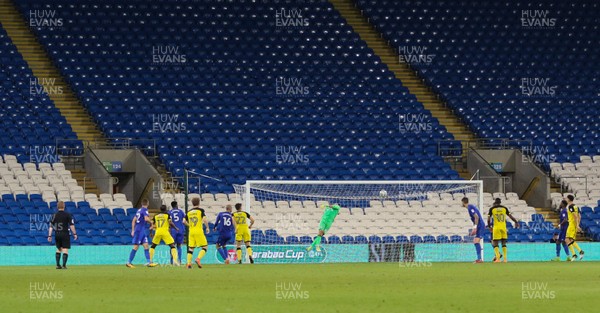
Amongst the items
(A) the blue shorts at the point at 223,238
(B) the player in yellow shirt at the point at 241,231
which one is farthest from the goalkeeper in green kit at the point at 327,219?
(A) the blue shorts at the point at 223,238

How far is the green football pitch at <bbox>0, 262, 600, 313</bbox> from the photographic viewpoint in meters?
16.1

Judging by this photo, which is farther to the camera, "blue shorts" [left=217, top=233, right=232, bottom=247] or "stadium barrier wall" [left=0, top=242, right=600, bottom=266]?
"stadium barrier wall" [left=0, top=242, right=600, bottom=266]

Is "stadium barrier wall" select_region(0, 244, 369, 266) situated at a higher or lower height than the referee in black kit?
lower

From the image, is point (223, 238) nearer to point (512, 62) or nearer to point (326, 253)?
point (326, 253)

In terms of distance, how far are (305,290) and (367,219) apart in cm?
1733

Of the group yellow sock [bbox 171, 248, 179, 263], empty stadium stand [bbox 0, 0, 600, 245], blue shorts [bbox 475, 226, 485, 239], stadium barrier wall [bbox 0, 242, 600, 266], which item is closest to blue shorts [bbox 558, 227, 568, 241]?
stadium barrier wall [bbox 0, 242, 600, 266]

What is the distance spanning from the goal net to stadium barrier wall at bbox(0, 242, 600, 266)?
Result: 0.10ft

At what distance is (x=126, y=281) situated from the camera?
883 inches

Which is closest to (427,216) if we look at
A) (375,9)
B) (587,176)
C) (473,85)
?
(587,176)

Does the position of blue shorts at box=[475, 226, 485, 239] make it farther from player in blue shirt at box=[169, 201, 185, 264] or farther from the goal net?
player in blue shirt at box=[169, 201, 185, 264]

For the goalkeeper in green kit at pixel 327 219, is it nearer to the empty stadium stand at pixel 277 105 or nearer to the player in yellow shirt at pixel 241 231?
the empty stadium stand at pixel 277 105

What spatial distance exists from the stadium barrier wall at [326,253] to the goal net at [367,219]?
0.10 feet

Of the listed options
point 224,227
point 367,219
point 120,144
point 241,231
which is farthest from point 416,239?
point 120,144

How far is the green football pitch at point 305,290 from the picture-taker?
16094mm
